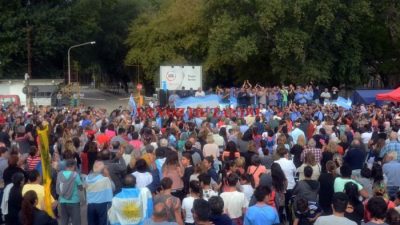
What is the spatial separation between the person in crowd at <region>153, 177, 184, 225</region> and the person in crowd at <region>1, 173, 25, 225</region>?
2.29 metres

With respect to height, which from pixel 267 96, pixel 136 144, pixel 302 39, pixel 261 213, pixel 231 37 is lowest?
pixel 261 213

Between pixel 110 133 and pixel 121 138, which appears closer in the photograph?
pixel 121 138

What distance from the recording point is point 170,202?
29.8ft

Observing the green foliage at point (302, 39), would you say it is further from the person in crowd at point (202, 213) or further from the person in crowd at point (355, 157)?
the person in crowd at point (202, 213)

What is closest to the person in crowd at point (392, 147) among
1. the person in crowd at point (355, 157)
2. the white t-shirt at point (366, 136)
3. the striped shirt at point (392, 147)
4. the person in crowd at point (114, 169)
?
the striped shirt at point (392, 147)

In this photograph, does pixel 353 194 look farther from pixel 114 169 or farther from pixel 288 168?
pixel 114 169

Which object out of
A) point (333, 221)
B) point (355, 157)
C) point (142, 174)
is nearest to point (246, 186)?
point (142, 174)

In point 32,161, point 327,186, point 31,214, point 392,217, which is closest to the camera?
point 392,217

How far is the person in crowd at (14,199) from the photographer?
10344 millimetres

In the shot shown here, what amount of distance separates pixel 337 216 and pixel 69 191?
481cm

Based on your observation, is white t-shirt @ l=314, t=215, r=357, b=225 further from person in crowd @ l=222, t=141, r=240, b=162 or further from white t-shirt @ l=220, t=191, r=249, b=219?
person in crowd @ l=222, t=141, r=240, b=162

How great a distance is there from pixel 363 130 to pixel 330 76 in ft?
92.9

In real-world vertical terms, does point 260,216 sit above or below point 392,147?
below

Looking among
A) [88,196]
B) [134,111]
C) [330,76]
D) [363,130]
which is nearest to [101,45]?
[330,76]
